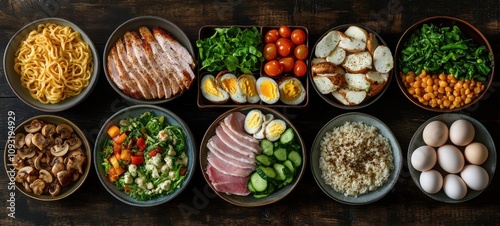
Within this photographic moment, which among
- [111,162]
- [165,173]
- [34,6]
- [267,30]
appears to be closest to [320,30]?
[267,30]

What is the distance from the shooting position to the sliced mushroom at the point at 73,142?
3.25 metres

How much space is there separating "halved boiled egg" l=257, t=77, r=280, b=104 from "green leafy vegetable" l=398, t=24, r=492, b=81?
0.77m

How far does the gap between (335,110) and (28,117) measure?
190 centimetres

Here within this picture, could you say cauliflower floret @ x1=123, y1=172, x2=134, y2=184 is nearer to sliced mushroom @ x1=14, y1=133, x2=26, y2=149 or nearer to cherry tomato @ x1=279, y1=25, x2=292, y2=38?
sliced mushroom @ x1=14, y1=133, x2=26, y2=149

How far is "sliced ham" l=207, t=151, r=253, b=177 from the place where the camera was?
3166 millimetres

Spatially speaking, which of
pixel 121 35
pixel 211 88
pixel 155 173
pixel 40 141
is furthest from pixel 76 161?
pixel 211 88

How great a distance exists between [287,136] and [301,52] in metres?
0.50

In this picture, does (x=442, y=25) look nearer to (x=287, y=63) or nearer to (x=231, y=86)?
(x=287, y=63)

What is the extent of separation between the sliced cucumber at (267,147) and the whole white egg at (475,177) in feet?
3.67

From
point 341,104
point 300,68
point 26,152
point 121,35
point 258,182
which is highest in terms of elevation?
point 121,35

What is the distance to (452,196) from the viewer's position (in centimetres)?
A: 315

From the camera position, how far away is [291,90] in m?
3.19

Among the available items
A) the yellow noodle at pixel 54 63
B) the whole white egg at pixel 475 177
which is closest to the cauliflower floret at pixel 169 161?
the yellow noodle at pixel 54 63

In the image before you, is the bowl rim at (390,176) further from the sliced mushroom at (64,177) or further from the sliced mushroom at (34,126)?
the sliced mushroom at (34,126)
